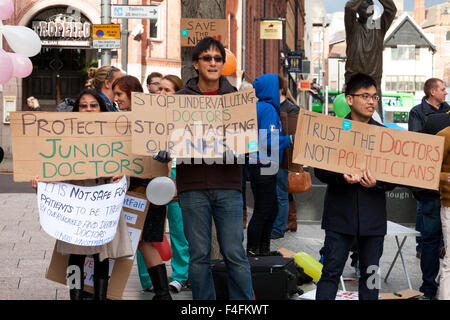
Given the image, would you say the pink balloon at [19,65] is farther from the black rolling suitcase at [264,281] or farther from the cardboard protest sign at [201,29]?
the black rolling suitcase at [264,281]

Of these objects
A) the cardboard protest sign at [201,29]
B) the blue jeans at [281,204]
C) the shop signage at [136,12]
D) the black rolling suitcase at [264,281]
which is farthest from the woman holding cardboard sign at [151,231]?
the shop signage at [136,12]

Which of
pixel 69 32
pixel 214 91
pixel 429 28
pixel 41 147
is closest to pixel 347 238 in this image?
pixel 214 91

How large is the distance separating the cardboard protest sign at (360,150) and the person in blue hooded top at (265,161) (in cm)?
251

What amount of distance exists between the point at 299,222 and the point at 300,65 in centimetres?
2494

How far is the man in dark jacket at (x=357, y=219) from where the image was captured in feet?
15.1

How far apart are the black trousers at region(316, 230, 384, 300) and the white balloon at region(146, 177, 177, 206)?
1163 mm

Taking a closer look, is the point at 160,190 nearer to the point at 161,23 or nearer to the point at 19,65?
the point at 19,65

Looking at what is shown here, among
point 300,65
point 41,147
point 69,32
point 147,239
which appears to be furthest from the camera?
point 300,65

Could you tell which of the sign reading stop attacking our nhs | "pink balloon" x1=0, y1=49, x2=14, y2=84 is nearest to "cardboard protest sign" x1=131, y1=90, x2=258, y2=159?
"pink balloon" x1=0, y1=49, x2=14, y2=84

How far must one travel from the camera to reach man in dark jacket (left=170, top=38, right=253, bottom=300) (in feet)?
15.2

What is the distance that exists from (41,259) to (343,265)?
12.8 ft

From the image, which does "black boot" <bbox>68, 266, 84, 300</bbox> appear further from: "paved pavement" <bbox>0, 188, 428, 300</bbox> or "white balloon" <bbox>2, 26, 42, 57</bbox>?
"white balloon" <bbox>2, 26, 42, 57</bbox>
